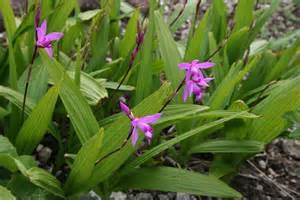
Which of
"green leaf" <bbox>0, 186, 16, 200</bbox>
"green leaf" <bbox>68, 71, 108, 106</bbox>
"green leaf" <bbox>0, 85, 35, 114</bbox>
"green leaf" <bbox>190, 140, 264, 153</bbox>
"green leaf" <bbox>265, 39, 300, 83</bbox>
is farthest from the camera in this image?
"green leaf" <bbox>265, 39, 300, 83</bbox>

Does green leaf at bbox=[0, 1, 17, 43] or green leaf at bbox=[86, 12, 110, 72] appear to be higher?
green leaf at bbox=[0, 1, 17, 43]

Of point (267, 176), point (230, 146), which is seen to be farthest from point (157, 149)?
point (267, 176)

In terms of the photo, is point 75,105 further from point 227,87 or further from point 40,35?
point 227,87

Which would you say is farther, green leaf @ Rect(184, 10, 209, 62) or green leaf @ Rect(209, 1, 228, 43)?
green leaf @ Rect(209, 1, 228, 43)

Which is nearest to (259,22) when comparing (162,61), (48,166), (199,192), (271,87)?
(271,87)

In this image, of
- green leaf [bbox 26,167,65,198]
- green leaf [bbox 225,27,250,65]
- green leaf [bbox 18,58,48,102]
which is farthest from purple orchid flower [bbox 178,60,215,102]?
green leaf [bbox 225,27,250,65]

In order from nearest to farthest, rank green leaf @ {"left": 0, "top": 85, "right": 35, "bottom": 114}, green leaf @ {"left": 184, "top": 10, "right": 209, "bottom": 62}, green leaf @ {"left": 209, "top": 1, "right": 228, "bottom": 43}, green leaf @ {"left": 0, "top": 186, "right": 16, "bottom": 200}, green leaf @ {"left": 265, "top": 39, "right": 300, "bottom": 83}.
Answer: green leaf @ {"left": 0, "top": 186, "right": 16, "bottom": 200}, green leaf @ {"left": 0, "top": 85, "right": 35, "bottom": 114}, green leaf @ {"left": 184, "top": 10, "right": 209, "bottom": 62}, green leaf @ {"left": 265, "top": 39, "right": 300, "bottom": 83}, green leaf @ {"left": 209, "top": 1, "right": 228, "bottom": 43}

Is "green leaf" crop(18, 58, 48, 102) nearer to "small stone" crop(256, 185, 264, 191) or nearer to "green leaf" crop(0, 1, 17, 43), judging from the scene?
"green leaf" crop(0, 1, 17, 43)

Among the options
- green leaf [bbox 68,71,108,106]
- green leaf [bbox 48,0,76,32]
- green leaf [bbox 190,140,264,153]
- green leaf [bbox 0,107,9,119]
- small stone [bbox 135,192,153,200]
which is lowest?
small stone [bbox 135,192,153,200]
